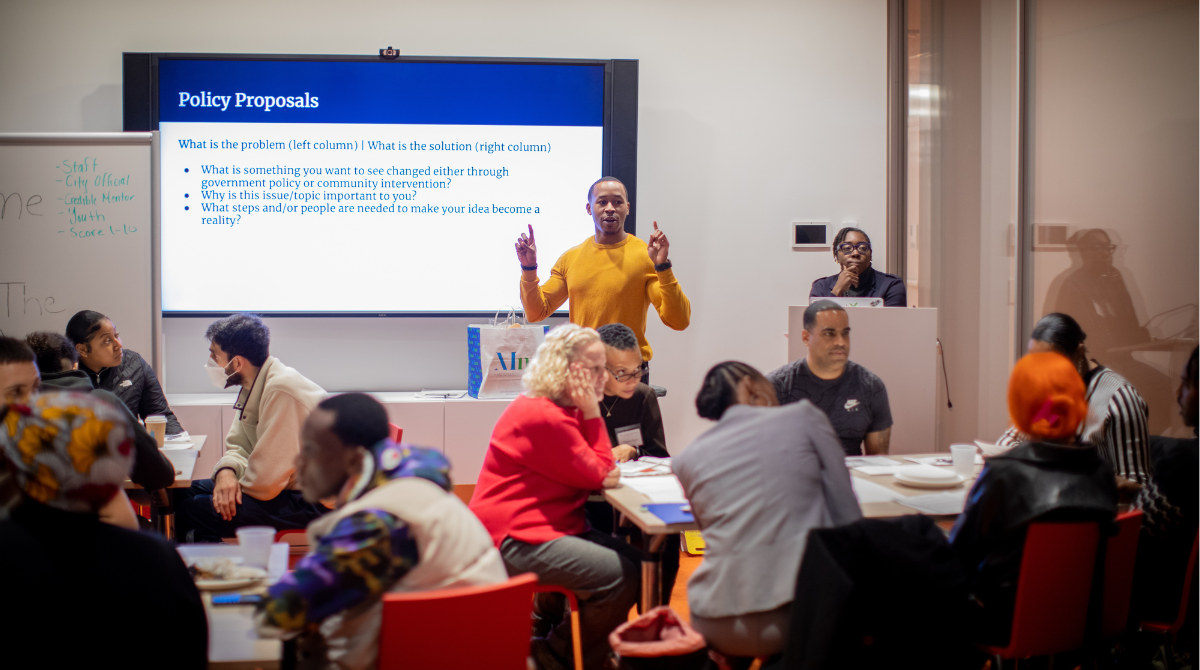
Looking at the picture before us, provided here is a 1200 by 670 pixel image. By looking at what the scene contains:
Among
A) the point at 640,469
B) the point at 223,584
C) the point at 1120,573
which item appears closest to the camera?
the point at 223,584

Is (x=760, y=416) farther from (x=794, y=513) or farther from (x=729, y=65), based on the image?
(x=729, y=65)

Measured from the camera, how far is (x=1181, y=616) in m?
2.20

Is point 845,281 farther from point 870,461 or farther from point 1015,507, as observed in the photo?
point 1015,507

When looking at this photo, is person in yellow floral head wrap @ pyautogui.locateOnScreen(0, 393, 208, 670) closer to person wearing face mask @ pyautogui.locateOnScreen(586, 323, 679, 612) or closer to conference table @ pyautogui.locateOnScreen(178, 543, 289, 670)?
conference table @ pyautogui.locateOnScreen(178, 543, 289, 670)

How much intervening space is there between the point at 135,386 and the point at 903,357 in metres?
3.52

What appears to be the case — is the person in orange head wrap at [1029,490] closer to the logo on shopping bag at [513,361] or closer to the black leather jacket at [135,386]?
the logo on shopping bag at [513,361]

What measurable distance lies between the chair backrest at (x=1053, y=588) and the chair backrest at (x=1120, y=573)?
95 mm

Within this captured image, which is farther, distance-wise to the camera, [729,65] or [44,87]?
[729,65]

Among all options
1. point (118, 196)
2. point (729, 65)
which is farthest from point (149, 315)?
point (729, 65)

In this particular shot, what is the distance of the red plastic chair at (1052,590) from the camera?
1857 mm

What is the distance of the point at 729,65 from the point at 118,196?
362 centimetres

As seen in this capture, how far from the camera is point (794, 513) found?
6.11 ft

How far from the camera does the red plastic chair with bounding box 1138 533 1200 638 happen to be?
214 centimetres

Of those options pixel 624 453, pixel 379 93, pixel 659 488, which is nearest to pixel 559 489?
pixel 659 488
